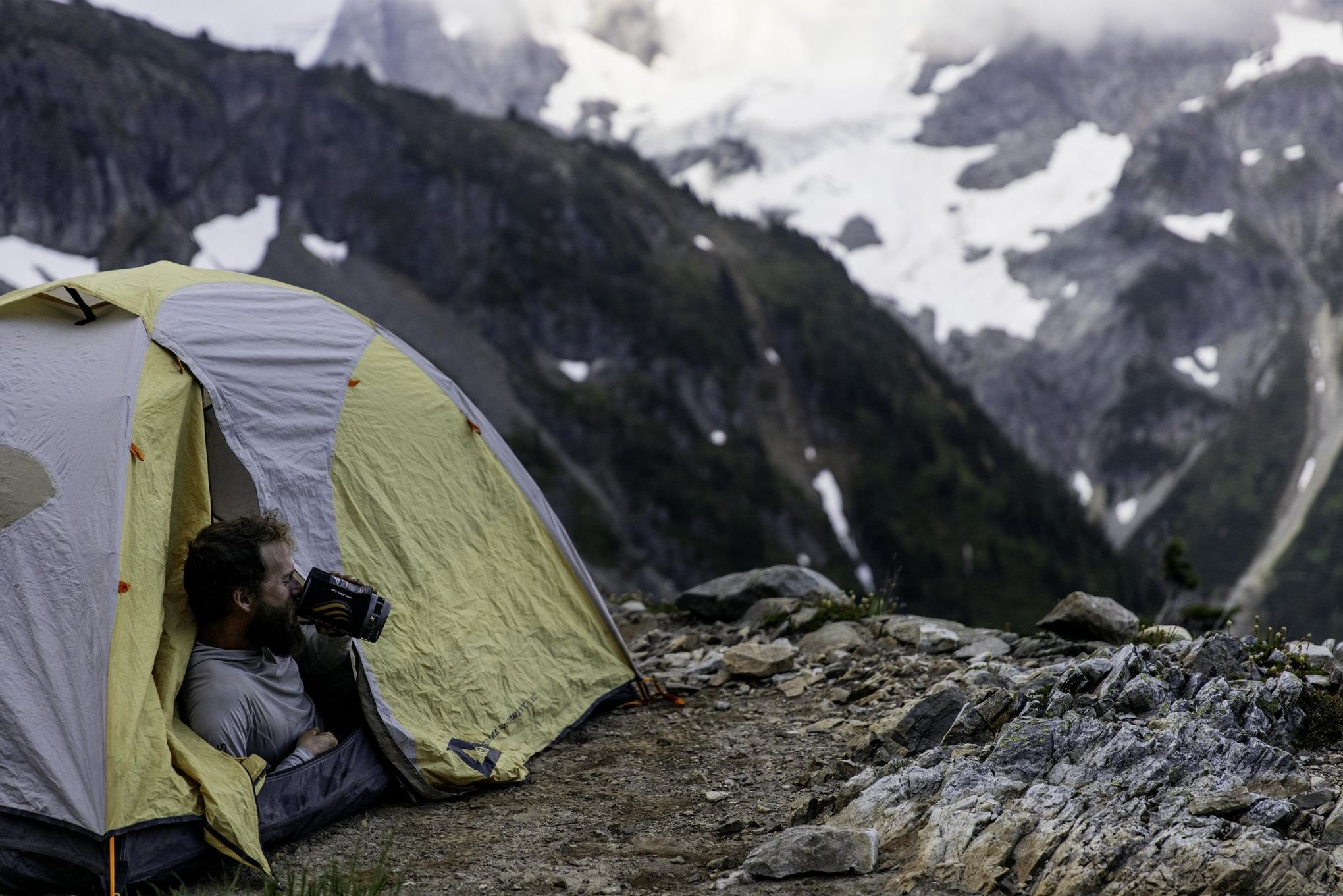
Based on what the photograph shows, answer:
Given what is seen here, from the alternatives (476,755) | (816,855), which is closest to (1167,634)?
(816,855)

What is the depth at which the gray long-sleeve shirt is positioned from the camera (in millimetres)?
7418

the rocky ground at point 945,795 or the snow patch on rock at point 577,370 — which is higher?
the rocky ground at point 945,795

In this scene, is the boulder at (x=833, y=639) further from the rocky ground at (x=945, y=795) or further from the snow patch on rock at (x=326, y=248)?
the snow patch on rock at (x=326, y=248)

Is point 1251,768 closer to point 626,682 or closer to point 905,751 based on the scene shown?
point 905,751

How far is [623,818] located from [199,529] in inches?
149

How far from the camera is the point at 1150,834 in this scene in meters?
5.82

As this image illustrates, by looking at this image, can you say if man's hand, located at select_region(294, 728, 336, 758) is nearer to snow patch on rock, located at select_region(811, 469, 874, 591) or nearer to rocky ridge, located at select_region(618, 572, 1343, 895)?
rocky ridge, located at select_region(618, 572, 1343, 895)

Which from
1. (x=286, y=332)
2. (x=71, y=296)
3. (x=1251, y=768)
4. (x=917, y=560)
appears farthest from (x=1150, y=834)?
(x=917, y=560)

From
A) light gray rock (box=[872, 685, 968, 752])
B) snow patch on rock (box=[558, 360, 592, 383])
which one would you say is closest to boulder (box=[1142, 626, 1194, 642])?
light gray rock (box=[872, 685, 968, 752])

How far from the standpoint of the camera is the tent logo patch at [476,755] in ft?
28.0

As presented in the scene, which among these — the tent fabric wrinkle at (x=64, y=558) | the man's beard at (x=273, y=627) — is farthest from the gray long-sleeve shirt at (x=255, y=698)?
the tent fabric wrinkle at (x=64, y=558)

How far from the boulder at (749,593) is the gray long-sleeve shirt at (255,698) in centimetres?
662

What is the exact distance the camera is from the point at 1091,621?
37.2 ft

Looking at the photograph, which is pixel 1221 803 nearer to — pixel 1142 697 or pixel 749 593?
pixel 1142 697
